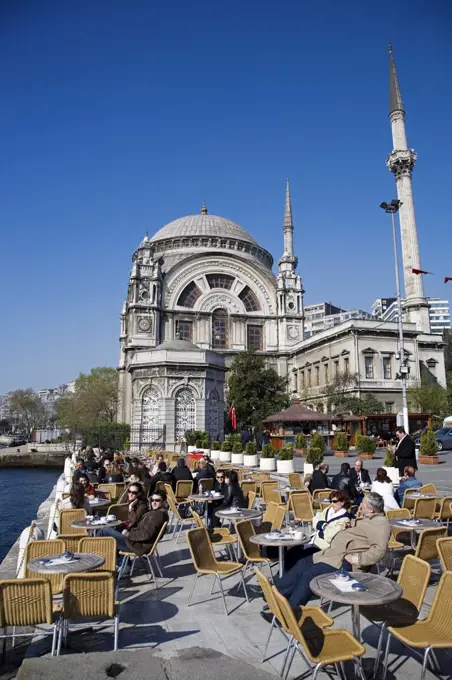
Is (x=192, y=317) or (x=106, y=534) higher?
(x=192, y=317)

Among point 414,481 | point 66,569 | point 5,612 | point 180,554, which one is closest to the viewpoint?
point 5,612

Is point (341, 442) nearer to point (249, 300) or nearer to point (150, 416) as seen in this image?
point (150, 416)

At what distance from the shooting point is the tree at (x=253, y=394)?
38.2 metres

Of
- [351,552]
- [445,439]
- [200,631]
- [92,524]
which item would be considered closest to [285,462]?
[92,524]

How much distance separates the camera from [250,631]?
522 centimetres

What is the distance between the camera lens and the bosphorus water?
18688mm

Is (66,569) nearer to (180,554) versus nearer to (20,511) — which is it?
→ (180,554)

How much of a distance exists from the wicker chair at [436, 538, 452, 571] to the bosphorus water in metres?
13.2

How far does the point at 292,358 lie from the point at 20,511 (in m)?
34.8

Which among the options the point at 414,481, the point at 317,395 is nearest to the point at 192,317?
the point at 317,395

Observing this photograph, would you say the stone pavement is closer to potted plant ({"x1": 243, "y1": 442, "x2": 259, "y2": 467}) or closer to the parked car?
potted plant ({"x1": 243, "y1": 442, "x2": 259, "y2": 467})

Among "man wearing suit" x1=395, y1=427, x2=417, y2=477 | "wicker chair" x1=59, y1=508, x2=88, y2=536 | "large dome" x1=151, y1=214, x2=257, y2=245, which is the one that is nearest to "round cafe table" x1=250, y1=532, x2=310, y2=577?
"wicker chair" x1=59, y1=508, x2=88, y2=536

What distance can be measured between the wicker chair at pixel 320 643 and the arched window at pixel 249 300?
165 ft

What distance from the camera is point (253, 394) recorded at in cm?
3844
